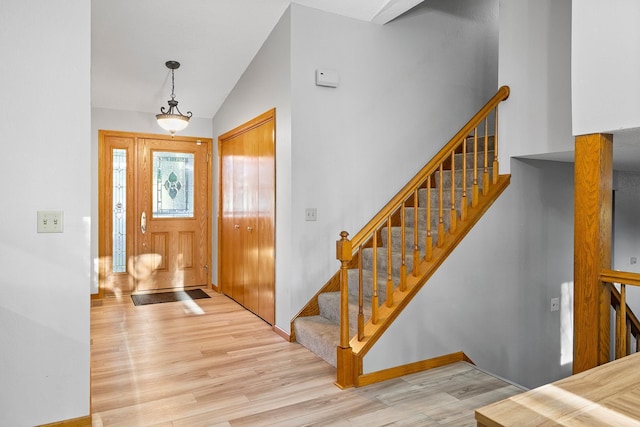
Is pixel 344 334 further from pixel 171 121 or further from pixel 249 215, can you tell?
pixel 171 121

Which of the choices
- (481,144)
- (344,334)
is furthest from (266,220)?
(481,144)

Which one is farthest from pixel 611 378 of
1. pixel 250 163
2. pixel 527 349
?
pixel 250 163

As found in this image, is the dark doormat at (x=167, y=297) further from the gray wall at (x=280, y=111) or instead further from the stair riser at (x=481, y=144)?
the stair riser at (x=481, y=144)

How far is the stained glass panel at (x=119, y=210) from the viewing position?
5.35 m

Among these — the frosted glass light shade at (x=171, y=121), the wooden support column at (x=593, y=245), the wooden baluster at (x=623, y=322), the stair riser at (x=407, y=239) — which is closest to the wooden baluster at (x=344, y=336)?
the stair riser at (x=407, y=239)

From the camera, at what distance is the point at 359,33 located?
3.96m

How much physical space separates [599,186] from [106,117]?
5.15 metres

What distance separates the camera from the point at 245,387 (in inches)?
111

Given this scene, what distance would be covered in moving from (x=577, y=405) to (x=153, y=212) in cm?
531

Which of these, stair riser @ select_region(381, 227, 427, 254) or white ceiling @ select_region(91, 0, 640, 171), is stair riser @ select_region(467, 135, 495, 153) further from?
stair riser @ select_region(381, 227, 427, 254)

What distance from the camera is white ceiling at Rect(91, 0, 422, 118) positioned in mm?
3725

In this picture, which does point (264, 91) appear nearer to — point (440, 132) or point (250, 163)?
point (250, 163)

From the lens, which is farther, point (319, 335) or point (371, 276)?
point (371, 276)

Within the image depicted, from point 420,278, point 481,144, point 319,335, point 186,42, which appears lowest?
point 319,335
